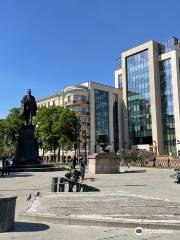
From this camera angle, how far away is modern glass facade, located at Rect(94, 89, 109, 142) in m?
90.0

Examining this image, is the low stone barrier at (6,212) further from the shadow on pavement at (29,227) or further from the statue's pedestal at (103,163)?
the statue's pedestal at (103,163)

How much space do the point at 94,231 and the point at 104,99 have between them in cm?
8569

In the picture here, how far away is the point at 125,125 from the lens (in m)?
87.9

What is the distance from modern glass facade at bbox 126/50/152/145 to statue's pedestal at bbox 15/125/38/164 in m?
52.3

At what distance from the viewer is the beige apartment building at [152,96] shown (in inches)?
3007

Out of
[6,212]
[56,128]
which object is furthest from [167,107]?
[6,212]

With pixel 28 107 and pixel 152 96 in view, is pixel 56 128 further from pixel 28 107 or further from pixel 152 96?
pixel 28 107

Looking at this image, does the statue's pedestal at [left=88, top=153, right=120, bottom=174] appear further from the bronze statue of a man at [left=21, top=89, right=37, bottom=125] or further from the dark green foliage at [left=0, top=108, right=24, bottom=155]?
the dark green foliage at [left=0, top=108, right=24, bottom=155]

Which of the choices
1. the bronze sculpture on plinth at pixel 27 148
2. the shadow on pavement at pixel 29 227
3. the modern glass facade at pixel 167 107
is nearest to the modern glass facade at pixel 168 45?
the modern glass facade at pixel 167 107

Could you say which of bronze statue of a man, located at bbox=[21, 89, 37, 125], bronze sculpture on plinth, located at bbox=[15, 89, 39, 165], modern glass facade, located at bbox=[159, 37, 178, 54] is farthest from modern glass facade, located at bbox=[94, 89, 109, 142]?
bronze sculpture on plinth, located at bbox=[15, 89, 39, 165]

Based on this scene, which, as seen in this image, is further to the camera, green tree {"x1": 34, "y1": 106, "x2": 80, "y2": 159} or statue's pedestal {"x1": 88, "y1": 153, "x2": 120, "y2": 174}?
green tree {"x1": 34, "y1": 106, "x2": 80, "y2": 159}

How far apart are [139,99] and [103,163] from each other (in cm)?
5638

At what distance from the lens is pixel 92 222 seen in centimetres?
780

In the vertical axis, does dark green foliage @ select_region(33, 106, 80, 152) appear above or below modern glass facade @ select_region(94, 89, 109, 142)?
below
